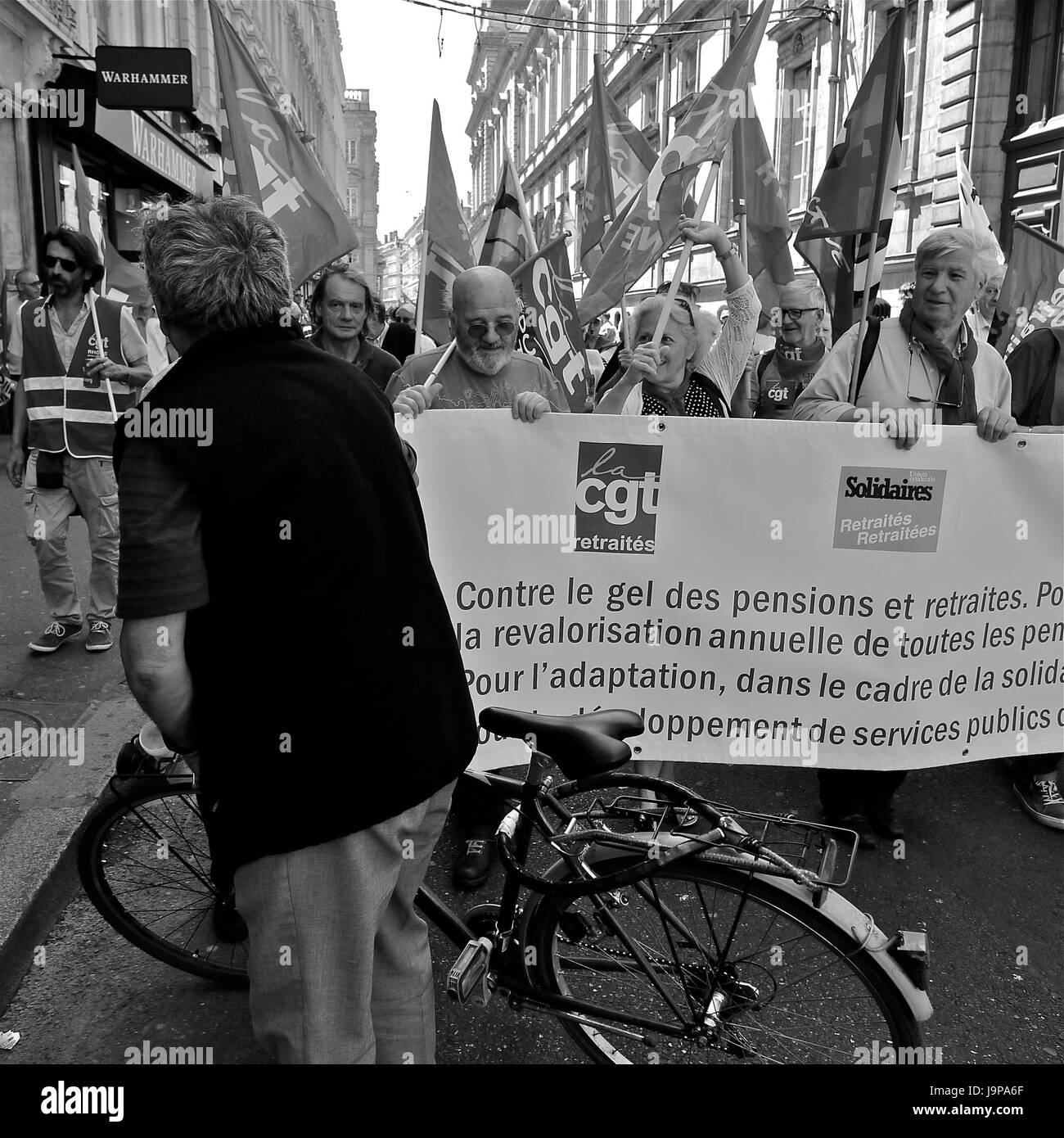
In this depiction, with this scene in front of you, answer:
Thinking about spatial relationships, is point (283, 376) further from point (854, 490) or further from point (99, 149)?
point (99, 149)

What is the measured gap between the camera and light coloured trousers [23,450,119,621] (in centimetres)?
507

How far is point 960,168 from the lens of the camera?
7.02 metres

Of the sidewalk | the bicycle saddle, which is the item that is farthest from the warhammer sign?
the bicycle saddle

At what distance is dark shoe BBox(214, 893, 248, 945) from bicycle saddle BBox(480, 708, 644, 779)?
115 centimetres

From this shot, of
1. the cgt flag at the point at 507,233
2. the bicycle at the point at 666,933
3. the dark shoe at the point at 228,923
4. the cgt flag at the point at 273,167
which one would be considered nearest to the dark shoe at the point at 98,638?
the cgt flag at the point at 273,167

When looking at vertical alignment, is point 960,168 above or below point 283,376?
above

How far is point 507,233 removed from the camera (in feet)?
18.0

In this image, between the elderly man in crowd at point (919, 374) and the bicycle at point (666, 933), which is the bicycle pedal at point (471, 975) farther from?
the elderly man in crowd at point (919, 374)

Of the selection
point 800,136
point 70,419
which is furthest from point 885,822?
point 800,136

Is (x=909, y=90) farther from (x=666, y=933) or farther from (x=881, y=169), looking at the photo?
(x=666, y=933)

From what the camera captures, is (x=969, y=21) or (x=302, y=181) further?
(x=969, y=21)

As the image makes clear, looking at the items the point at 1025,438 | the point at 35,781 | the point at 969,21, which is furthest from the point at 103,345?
the point at 969,21

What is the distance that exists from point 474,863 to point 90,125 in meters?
14.1

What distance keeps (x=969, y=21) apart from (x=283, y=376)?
1915 cm
